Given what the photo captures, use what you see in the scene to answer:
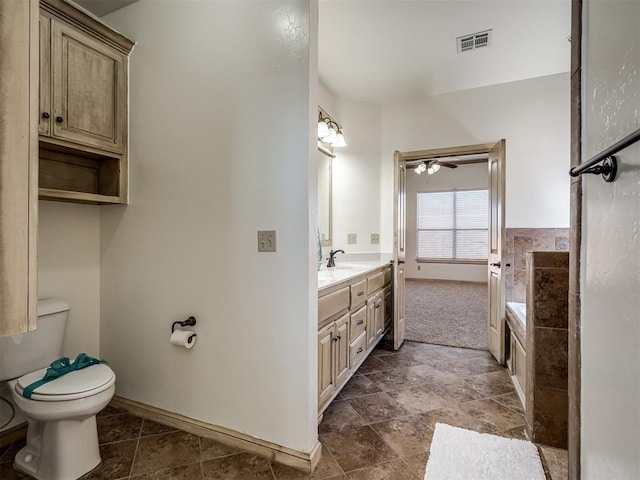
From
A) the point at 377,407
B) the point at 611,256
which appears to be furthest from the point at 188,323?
the point at 611,256

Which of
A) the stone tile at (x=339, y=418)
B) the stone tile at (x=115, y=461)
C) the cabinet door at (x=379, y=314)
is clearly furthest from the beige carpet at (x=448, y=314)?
the stone tile at (x=115, y=461)

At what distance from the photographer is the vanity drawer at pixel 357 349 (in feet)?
7.36

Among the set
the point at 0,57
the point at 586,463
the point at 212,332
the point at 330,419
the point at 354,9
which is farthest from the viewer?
the point at 354,9

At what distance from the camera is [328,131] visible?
9.42 feet

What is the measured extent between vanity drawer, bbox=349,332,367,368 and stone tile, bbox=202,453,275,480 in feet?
2.94

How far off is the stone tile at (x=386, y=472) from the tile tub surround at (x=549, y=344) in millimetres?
726

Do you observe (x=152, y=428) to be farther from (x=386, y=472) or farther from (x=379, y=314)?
(x=379, y=314)

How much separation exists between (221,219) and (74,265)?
1152 millimetres

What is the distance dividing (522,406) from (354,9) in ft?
9.52

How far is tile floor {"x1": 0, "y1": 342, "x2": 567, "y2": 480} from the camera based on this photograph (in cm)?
149

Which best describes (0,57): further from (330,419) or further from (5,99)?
(330,419)

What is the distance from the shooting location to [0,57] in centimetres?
49

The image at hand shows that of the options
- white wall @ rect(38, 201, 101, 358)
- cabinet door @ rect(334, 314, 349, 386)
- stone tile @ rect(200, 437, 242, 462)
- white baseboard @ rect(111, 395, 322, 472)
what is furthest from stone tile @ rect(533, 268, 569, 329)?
white wall @ rect(38, 201, 101, 358)

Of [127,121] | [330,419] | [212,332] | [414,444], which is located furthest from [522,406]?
[127,121]
